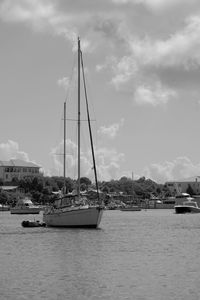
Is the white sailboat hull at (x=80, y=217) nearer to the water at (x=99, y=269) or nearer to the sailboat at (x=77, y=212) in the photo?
the sailboat at (x=77, y=212)

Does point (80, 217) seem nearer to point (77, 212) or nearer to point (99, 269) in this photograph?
point (77, 212)

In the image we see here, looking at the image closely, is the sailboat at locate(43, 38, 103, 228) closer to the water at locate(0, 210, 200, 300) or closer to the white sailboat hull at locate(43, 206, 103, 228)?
the white sailboat hull at locate(43, 206, 103, 228)

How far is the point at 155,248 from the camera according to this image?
7181 centimetres

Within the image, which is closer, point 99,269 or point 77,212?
point 99,269

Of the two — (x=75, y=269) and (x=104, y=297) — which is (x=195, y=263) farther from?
(x=104, y=297)

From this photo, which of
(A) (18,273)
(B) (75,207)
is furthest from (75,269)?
(B) (75,207)

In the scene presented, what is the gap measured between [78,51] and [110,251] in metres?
43.7

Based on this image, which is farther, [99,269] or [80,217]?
[80,217]

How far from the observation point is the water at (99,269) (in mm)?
41188

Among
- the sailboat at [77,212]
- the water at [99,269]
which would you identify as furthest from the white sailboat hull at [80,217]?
the water at [99,269]

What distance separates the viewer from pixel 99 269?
52500 millimetres

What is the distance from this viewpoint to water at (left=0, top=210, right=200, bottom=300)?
4119 cm

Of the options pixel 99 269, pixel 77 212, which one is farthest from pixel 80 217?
pixel 99 269

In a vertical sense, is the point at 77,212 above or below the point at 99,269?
above
